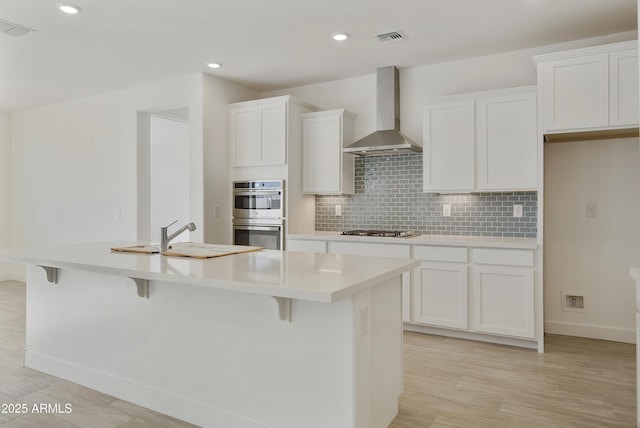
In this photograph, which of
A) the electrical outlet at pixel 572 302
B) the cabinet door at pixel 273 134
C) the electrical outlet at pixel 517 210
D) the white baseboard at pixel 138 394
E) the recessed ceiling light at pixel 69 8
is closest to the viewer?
the white baseboard at pixel 138 394

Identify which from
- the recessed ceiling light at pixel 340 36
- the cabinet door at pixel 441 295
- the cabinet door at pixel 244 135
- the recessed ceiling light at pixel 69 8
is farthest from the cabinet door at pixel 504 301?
the recessed ceiling light at pixel 69 8

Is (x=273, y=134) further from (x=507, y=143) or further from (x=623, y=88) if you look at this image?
(x=623, y=88)

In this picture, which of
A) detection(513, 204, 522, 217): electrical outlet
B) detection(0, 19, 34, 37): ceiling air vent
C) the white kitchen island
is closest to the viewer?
the white kitchen island

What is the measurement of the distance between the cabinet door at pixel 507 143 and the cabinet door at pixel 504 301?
2.57ft

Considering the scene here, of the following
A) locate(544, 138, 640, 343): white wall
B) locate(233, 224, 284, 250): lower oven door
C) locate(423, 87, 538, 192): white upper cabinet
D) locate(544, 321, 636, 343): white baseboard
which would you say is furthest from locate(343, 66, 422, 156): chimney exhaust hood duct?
locate(544, 321, 636, 343): white baseboard

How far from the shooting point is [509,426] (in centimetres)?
239

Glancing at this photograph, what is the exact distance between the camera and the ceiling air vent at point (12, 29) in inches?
138

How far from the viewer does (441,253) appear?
13.0 ft

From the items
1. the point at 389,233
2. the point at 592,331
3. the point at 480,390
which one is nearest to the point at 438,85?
the point at 389,233

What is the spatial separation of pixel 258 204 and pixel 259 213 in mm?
102

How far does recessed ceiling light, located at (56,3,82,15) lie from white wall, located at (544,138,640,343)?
13.6 ft

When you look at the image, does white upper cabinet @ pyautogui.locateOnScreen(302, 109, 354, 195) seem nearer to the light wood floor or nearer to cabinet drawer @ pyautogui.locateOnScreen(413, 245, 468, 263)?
cabinet drawer @ pyautogui.locateOnScreen(413, 245, 468, 263)

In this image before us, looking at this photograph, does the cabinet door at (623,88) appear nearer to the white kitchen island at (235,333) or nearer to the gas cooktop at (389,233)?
the gas cooktop at (389,233)

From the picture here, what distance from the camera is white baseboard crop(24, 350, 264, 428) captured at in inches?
93.3
